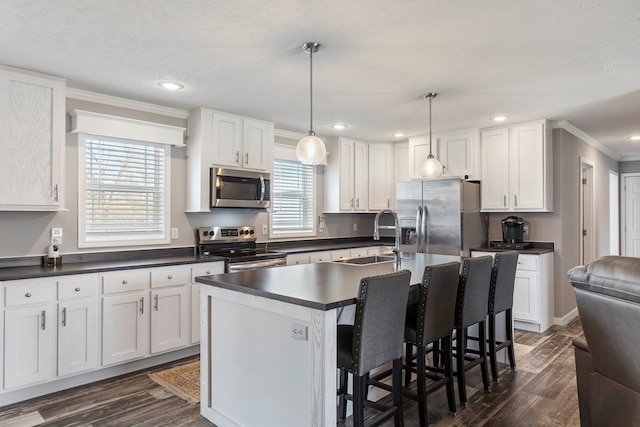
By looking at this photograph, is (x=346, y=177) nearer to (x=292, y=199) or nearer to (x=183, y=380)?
(x=292, y=199)

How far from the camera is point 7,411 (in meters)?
2.73

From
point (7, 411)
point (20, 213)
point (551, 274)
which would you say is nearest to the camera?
point (7, 411)

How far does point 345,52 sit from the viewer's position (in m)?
2.75

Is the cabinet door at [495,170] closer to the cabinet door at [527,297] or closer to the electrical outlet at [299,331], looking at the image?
the cabinet door at [527,297]

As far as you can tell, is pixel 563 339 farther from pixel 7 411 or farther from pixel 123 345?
pixel 7 411

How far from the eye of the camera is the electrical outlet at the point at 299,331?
195 centimetres

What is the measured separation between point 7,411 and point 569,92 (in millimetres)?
5026

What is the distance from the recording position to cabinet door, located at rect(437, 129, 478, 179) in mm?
5055

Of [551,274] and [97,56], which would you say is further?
[551,274]

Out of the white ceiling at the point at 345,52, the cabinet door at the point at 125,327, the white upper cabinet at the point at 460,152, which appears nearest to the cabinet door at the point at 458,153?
the white upper cabinet at the point at 460,152

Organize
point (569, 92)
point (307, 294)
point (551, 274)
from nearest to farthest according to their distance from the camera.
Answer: point (307, 294)
point (569, 92)
point (551, 274)

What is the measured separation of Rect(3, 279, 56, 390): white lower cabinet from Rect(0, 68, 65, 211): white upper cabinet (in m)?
0.65

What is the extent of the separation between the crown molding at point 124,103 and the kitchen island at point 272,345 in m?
2.22

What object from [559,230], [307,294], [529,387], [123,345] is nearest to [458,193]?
[559,230]
